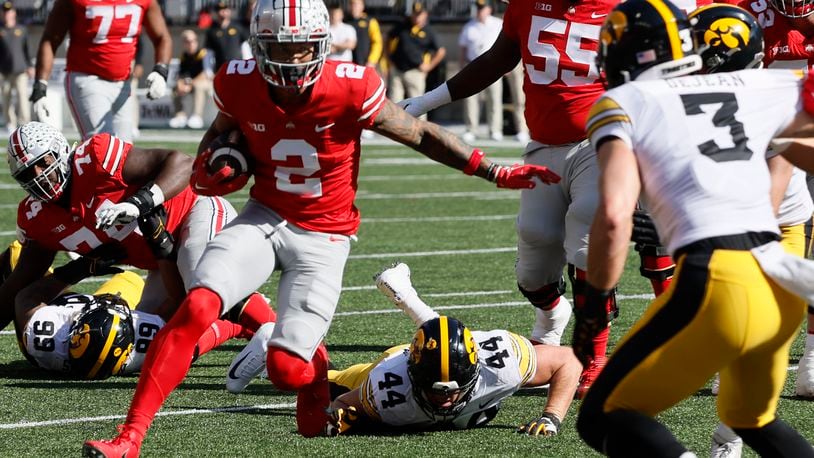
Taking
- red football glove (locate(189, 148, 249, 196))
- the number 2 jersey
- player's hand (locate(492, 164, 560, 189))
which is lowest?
the number 2 jersey

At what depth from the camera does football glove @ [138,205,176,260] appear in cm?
565

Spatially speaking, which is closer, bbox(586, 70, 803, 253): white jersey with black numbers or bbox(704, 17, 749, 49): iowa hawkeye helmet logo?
bbox(586, 70, 803, 253): white jersey with black numbers

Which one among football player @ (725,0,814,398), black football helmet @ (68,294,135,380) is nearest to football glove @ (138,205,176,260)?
black football helmet @ (68,294,135,380)

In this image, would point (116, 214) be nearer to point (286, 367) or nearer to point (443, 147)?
point (286, 367)

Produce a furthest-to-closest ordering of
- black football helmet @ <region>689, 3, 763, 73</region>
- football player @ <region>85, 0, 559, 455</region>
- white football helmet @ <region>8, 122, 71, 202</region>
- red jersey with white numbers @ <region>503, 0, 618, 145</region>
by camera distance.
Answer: white football helmet @ <region>8, 122, 71, 202</region> < red jersey with white numbers @ <region>503, 0, 618, 145</region> < football player @ <region>85, 0, 559, 455</region> < black football helmet @ <region>689, 3, 763, 73</region>

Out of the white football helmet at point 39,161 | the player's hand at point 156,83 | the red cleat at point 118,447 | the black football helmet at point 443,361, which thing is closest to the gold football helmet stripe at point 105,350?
the white football helmet at point 39,161

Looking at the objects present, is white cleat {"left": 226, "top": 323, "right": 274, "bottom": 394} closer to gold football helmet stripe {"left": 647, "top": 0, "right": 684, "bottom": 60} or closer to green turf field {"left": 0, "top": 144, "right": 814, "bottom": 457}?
green turf field {"left": 0, "top": 144, "right": 814, "bottom": 457}

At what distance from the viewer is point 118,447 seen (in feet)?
13.3

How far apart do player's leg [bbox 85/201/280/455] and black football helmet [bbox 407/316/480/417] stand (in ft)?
2.01

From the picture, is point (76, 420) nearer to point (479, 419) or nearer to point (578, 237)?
point (479, 419)

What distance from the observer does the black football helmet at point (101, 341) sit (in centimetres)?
568

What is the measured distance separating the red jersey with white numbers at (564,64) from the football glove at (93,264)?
6.85 ft

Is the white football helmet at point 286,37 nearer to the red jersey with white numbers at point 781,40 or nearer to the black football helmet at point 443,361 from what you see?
the black football helmet at point 443,361

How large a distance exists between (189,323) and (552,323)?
1.86 m
